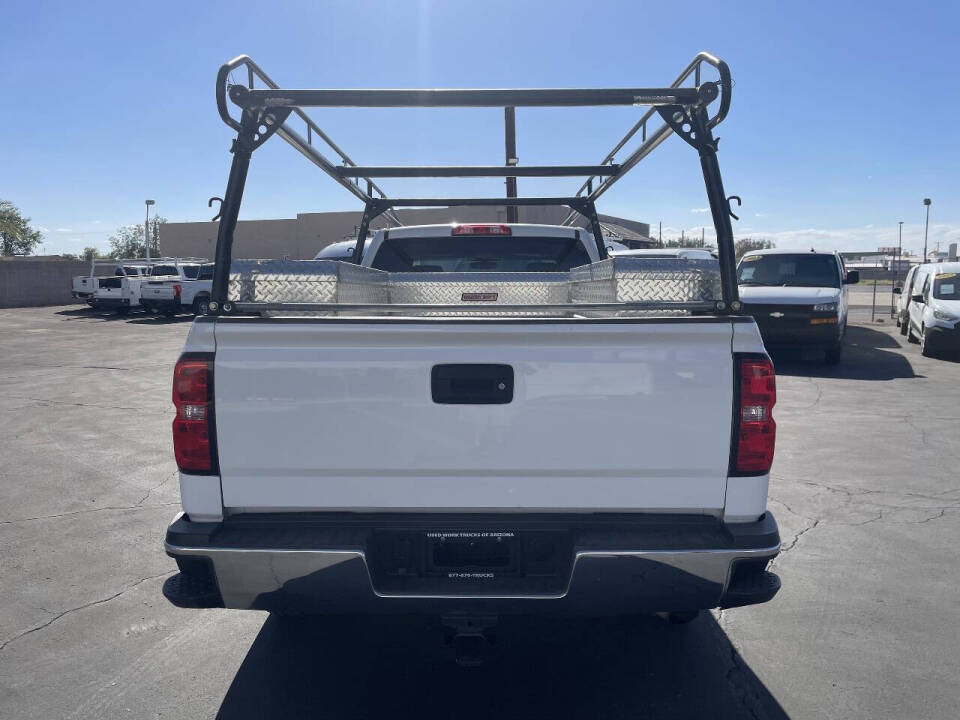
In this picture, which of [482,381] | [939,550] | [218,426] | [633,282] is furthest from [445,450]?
[939,550]

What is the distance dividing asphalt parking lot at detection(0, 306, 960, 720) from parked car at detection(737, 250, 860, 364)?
21.5 ft

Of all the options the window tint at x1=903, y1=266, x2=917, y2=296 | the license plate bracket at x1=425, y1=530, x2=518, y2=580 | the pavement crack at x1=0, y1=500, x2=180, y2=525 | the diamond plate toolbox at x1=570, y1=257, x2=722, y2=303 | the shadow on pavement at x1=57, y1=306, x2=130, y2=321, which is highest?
the diamond plate toolbox at x1=570, y1=257, x2=722, y2=303

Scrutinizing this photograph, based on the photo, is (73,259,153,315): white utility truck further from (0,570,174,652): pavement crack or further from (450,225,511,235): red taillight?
(0,570,174,652): pavement crack

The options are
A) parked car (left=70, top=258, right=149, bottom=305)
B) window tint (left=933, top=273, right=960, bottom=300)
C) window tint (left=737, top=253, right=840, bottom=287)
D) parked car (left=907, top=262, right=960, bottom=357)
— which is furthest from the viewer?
parked car (left=70, top=258, right=149, bottom=305)

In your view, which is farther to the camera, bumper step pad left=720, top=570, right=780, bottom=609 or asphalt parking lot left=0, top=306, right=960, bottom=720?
asphalt parking lot left=0, top=306, right=960, bottom=720

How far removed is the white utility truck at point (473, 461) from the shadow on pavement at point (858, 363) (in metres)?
10.7

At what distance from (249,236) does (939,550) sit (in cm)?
4324

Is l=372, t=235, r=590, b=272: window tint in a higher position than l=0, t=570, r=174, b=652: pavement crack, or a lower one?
higher

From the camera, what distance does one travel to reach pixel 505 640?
3824 mm

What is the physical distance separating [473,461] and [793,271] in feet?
42.5

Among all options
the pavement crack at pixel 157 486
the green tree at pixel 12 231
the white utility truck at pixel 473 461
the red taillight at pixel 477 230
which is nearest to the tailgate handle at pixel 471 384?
the white utility truck at pixel 473 461

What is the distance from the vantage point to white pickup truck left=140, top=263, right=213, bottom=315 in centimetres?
2605

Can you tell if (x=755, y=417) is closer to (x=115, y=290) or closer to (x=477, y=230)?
(x=477, y=230)

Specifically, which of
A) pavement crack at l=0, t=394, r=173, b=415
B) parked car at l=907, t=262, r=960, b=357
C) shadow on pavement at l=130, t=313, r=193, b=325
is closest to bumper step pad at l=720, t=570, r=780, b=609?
pavement crack at l=0, t=394, r=173, b=415
